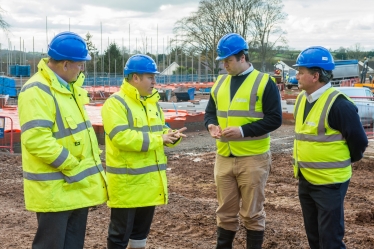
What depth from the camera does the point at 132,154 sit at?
468cm

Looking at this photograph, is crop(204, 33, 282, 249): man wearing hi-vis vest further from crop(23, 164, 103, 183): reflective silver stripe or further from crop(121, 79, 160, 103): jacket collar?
crop(23, 164, 103, 183): reflective silver stripe

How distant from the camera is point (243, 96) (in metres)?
5.09

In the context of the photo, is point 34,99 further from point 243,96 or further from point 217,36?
point 217,36

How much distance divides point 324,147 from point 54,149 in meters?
2.25

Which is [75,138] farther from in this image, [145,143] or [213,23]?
[213,23]

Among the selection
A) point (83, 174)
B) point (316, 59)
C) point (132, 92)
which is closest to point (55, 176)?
point (83, 174)

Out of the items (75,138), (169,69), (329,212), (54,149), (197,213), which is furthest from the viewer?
(169,69)

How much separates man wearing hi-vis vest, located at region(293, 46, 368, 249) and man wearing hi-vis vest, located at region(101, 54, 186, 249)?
1.18m

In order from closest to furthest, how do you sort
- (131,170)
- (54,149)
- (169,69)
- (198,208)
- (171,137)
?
(54,149) → (131,170) → (171,137) → (198,208) → (169,69)

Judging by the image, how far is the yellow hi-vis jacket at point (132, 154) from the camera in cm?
459

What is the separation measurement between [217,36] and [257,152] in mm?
61072

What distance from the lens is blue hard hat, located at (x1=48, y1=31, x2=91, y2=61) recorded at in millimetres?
3950

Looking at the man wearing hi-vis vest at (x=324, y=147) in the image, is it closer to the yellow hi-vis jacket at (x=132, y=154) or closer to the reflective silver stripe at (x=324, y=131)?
the reflective silver stripe at (x=324, y=131)

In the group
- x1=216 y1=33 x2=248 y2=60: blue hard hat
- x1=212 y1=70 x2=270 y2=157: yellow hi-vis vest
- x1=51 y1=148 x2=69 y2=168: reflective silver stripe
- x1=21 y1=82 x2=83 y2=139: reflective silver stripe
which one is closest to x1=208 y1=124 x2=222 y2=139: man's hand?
x1=212 y1=70 x2=270 y2=157: yellow hi-vis vest
